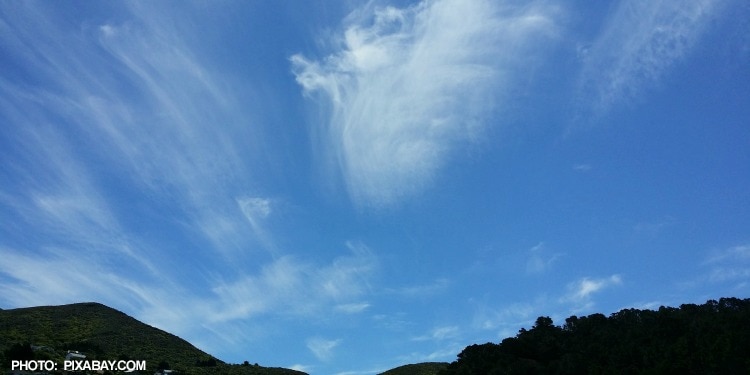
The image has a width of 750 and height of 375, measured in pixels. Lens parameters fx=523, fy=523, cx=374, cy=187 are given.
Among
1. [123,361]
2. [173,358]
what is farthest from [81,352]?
[173,358]

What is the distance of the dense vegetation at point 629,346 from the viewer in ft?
189

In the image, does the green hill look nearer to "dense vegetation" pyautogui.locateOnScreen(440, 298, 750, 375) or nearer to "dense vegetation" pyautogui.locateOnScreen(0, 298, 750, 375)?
"dense vegetation" pyautogui.locateOnScreen(0, 298, 750, 375)

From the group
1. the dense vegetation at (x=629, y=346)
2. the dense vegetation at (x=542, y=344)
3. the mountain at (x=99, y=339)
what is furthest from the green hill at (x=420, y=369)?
the mountain at (x=99, y=339)

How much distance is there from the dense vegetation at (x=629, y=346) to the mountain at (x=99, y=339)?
1575 inches

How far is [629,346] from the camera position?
70438 millimetres

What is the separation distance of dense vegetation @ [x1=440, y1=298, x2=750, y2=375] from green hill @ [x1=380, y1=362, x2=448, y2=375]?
1991cm

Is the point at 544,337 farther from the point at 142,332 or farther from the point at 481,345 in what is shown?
the point at 142,332

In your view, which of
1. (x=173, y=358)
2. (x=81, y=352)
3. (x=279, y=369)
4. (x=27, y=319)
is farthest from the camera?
(x=279, y=369)

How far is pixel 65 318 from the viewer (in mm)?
102688

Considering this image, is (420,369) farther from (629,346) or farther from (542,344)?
(629,346)

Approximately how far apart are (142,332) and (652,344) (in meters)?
90.2

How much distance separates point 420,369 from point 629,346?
49.6 m

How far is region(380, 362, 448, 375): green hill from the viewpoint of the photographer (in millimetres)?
106188

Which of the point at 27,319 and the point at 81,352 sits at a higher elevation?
the point at 27,319
